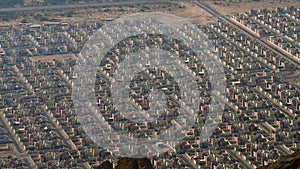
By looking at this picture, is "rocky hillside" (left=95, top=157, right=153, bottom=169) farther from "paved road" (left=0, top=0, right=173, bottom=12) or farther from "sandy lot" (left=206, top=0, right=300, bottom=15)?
"paved road" (left=0, top=0, right=173, bottom=12)

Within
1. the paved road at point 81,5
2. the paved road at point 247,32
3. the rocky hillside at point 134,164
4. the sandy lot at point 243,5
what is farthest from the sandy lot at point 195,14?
the rocky hillside at point 134,164

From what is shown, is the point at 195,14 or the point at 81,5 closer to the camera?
the point at 195,14

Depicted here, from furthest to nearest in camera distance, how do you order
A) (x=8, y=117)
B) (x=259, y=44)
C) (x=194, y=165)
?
(x=259, y=44)
(x=8, y=117)
(x=194, y=165)

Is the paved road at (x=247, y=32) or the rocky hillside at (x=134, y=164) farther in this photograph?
the paved road at (x=247, y=32)

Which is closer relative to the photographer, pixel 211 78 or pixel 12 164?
pixel 12 164

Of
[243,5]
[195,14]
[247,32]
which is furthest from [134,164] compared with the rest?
[243,5]

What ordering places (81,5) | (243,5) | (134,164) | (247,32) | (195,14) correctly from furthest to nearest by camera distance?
(81,5), (243,5), (195,14), (247,32), (134,164)

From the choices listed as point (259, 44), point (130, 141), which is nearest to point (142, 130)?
point (130, 141)

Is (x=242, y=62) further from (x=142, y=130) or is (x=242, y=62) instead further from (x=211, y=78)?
(x=142, y=130)

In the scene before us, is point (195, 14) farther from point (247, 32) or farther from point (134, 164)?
point (134, 164)

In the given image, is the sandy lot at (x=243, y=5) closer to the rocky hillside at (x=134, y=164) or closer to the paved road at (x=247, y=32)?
the paved road at (x=247, y=32)

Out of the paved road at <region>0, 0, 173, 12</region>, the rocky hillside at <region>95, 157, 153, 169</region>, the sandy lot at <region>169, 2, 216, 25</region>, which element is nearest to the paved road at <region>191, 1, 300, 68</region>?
the sandy lot at <region>169, 2, 216, 25</region>
